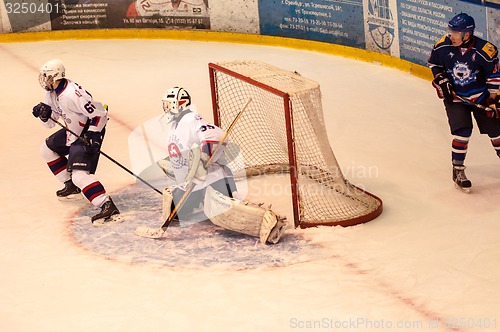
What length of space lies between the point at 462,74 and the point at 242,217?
6.29 feet

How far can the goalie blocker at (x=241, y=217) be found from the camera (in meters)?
5.81

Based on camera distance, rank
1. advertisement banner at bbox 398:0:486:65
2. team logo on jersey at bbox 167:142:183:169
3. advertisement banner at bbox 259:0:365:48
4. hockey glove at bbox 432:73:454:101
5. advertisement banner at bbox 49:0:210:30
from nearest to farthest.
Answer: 1. team logo on jersey at bbox 167:142:183:169
2. hockey glove at bbox 432:73:454:101
3. advertisement banner at bbox 398:0:486:65
4. advertisement banner at bbox 259:0:365:48
5. advertisement banner at bbox 49:0:210:30

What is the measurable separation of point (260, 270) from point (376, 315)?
0.86 meters

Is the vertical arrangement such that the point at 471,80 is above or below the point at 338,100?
above

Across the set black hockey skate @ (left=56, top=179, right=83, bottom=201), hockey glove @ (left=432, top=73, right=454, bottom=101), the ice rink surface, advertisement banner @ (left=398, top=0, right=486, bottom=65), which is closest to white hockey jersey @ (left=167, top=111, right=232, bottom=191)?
the ice rink surface

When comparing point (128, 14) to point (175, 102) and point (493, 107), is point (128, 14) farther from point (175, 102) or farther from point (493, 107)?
point (493, 107)

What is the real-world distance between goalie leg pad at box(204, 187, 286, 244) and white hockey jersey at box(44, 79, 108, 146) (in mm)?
968

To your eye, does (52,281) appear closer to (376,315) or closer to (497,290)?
(376,315)

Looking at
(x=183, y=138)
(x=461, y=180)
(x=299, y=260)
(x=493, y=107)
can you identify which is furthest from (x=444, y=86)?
(x=183, y=138)

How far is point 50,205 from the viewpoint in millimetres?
6812

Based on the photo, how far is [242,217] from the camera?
5.89m

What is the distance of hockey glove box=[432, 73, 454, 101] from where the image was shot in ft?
21.5

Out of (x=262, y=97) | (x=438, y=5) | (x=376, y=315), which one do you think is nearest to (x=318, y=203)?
(x=262, y=97)

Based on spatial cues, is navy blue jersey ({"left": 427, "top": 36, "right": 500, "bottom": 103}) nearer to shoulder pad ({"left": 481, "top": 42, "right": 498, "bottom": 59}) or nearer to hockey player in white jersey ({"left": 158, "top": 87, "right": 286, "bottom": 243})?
shoulder pad ({"left": 481, "top": 42, "right": 498, "bottom": 59})
